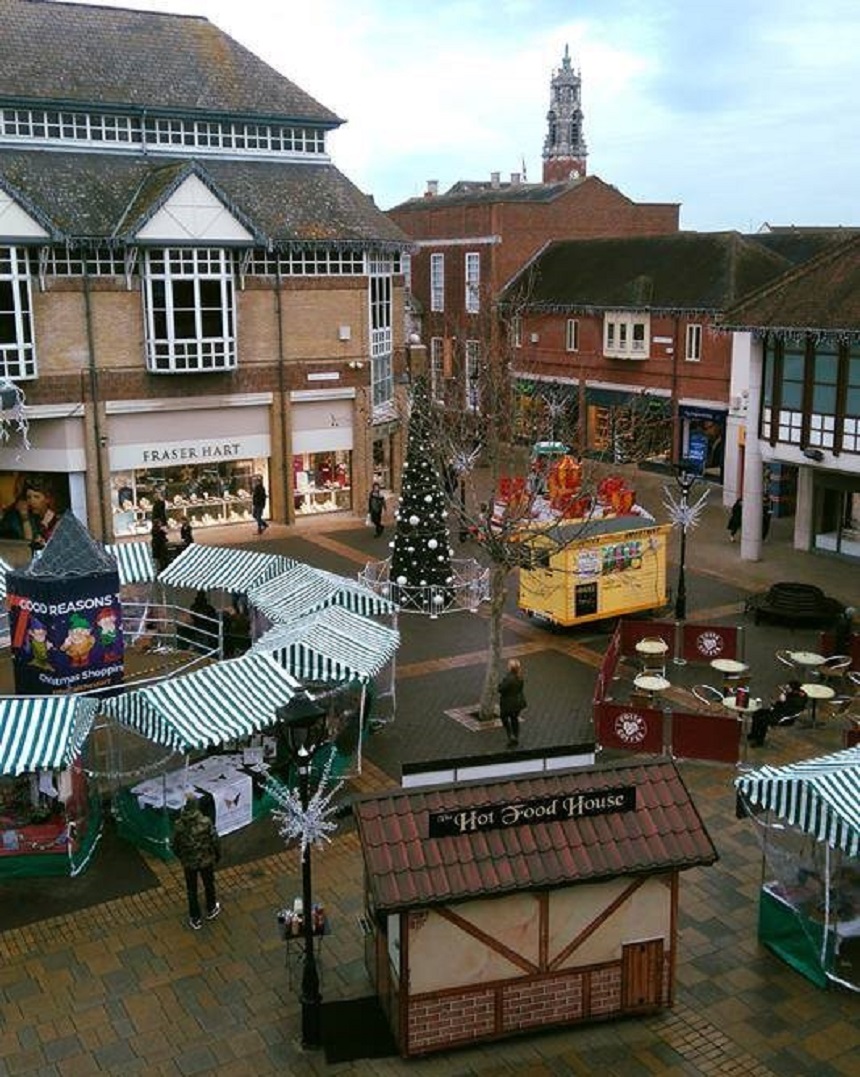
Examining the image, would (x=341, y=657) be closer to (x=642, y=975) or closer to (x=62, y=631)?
(x=62, y=631)

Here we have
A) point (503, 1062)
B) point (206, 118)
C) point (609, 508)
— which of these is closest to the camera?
point (503, 1062)

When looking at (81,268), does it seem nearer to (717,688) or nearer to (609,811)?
(717,688)

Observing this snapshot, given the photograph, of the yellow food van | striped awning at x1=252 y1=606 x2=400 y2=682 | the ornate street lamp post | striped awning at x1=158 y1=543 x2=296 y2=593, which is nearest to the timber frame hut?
the ornate street lamp post

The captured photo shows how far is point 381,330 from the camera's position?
125 ft

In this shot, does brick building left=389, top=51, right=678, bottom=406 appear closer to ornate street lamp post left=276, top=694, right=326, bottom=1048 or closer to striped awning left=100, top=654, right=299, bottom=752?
striped awning left=100, top=654, right=299, bottom=752

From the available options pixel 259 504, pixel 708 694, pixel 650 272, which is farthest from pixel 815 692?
pixel 650 272

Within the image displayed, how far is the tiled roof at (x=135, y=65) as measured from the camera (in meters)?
33.1

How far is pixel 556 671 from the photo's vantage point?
22.5 m

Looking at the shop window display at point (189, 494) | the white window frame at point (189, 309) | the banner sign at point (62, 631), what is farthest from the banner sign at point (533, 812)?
the shop window display at point (189, 494)

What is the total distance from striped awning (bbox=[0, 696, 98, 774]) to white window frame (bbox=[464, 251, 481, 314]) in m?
39.6

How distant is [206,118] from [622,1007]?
30581mm

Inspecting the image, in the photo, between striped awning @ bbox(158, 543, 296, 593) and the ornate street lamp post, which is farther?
striped awning @ bbox(158, 543, 296, 593)

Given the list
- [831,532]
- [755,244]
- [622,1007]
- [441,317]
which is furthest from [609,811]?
[441,317]

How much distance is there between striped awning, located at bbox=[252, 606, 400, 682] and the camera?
55.6ft
